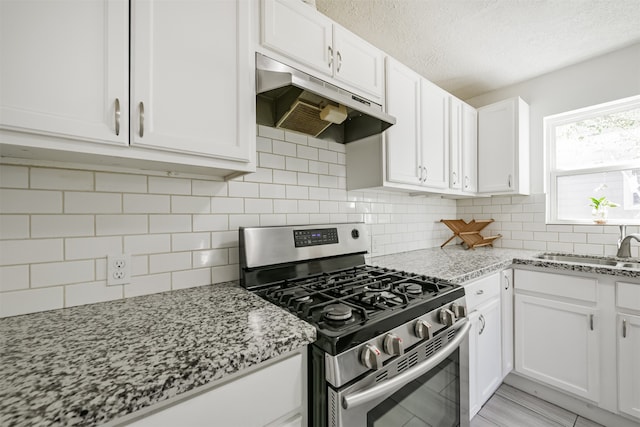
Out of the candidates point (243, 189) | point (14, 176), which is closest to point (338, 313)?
point (243, 189)

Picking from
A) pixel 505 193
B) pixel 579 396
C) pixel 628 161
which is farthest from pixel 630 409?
pixel 628 161

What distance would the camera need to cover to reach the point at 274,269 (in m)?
1.26

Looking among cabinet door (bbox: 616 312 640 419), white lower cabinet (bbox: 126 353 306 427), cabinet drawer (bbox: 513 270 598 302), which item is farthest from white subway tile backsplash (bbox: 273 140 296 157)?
cabinet door (bbox: 616 312 640 419)

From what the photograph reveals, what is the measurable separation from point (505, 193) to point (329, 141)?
5.55ft

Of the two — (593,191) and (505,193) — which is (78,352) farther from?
(593,191)

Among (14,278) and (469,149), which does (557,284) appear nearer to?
(469,149)

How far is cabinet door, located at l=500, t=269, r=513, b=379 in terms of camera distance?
5.90ft

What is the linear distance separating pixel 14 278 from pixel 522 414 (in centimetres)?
269

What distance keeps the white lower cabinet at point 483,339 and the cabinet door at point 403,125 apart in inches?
30.5

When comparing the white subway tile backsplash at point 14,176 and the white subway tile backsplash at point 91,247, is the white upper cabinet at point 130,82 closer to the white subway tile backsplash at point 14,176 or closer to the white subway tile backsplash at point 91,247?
the white subway tile backsplash at point 14,176

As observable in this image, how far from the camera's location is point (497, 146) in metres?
2.32

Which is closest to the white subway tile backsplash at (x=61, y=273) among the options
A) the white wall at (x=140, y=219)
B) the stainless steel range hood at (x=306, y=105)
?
the white wall at (x=140, y=219)

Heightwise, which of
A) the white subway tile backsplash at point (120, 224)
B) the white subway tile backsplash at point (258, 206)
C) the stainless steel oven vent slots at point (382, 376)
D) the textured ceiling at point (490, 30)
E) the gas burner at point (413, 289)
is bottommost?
the stainless steel oven vent slots at point (382, 376)

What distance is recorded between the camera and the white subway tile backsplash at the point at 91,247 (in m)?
0.94
